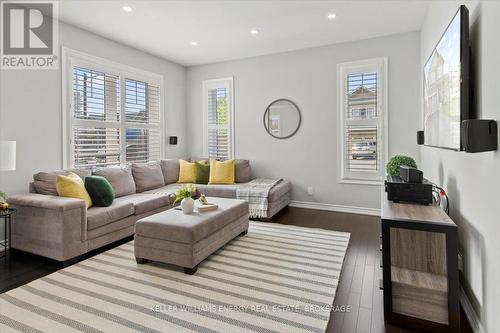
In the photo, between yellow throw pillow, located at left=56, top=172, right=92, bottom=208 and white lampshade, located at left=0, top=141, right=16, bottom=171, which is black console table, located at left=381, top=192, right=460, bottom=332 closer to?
yellow throw pillow, located at left=56, top=172, right=92, bottom=208

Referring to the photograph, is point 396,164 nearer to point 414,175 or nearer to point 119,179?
point 414,175

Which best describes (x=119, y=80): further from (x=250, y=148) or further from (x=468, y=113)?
(x=468, y=113)

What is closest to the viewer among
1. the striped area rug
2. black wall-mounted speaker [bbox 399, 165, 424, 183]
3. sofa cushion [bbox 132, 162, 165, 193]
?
the striped area rug

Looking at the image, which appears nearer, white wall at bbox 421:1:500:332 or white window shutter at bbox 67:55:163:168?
white wall at bbox 421:1:500:332

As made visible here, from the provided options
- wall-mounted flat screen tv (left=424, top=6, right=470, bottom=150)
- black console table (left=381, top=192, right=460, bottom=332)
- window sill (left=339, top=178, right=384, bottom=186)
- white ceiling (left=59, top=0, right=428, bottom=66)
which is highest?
white ceiling (left=59, top=0, right=428, bottom=66)

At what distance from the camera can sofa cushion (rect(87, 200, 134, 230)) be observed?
9.87 ft

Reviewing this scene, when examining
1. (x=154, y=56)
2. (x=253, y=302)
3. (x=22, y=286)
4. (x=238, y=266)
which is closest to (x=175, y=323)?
(x=253, y=302)

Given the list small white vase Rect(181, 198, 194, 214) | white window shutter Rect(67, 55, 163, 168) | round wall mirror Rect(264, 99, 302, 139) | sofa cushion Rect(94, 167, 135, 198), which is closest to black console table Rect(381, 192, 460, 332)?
small white vase Rect(181, 198, 194, 214)

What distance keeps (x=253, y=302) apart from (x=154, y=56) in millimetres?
4797

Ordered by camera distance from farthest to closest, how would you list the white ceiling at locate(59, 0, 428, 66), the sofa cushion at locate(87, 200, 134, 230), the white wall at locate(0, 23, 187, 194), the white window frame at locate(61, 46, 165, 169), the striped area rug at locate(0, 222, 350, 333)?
1. the white window frame at locate(61, 46, 165, 169)
2. the white ceiling at locate(59, 0, 428, 66)
3. the white wall at locate(0, 23, 187, 194)
4. the sofa cushion at locate(87, 200, 134, 230)
5. the striped area rug at locate(0, 222, 350, 333)

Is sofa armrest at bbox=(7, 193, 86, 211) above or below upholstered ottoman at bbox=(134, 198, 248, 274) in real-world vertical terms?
above

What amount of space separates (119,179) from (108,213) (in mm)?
943

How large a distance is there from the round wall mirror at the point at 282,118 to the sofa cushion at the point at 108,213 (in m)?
2.88

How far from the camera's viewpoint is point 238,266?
2727 mm
